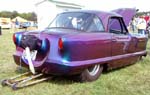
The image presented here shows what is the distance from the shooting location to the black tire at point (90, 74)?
561cm

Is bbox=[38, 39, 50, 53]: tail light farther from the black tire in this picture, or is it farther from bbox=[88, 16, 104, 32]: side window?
bbox=[88, 16, 104, 32]: side window

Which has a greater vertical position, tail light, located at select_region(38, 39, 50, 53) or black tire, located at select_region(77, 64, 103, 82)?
tail light, located at select_region(38, 39, 50, 53)

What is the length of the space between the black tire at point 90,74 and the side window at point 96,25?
77cm

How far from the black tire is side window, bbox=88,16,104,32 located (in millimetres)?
769

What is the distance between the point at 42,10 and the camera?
27906mm

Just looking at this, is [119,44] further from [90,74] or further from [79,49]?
[79,49]

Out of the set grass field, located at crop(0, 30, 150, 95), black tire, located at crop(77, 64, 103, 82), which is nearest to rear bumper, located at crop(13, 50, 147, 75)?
black tire, located at crop(77, 64, 103, 82)

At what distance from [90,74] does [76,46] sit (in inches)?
34.4

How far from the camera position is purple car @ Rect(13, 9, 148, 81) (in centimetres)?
518

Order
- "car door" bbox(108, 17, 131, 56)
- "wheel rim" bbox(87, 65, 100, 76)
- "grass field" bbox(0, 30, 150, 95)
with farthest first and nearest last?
"car door" bbox(108, 17, 131, 56) → "wheel rim" bbox(87, 65, 100, 76) → "grass field" bbox(0, 30, 150, 95)

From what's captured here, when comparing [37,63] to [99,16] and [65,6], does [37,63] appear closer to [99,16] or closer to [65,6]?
[99,16]

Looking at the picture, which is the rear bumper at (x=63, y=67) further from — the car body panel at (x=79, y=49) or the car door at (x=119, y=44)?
the car door at (x=119, y=44)

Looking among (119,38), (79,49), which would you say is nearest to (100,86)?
(79,49)

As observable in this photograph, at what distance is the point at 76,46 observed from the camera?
521 centimetres
